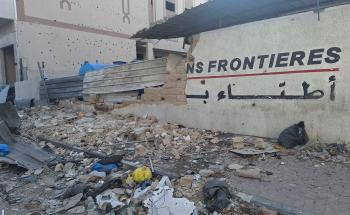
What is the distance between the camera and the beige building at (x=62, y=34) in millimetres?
12797

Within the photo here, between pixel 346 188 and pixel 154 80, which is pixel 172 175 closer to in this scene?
pixel 346 188

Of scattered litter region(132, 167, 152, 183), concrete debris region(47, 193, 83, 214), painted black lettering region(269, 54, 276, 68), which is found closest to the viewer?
concrete debris region(47, 193, 83, 214)

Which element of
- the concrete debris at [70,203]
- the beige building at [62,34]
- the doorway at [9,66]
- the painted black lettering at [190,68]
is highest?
the beige building at [62,34]

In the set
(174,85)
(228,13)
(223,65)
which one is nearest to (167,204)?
(223,65)

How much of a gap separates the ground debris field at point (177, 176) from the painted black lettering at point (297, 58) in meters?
1.52

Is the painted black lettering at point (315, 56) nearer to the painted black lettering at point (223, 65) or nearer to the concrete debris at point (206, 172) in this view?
the painted black lettering at point (223, 65)

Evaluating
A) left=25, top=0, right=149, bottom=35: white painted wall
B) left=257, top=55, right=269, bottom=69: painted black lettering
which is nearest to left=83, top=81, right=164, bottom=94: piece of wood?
left=257, top=55, right=269, bottom=69: painted black lettering

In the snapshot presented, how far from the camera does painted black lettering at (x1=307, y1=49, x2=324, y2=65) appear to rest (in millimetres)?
5207

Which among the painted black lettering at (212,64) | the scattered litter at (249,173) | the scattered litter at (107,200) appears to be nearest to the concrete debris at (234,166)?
the scattered litter at (249,173)

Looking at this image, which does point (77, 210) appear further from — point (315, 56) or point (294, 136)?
point (315, 56)

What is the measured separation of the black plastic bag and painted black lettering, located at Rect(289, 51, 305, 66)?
1126 millimetres

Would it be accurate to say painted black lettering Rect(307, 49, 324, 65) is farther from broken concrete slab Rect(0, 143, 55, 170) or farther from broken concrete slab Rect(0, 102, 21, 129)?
broken concrete slab Rect(0, 102, 21, 129)

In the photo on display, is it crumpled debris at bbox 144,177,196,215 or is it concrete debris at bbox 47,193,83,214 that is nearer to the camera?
crumpled debris at bbox 144,177,196,215

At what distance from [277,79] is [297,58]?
0.54 metres
